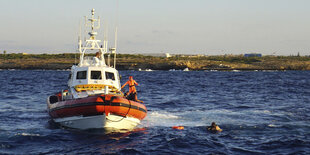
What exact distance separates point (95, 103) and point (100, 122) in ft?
3.58

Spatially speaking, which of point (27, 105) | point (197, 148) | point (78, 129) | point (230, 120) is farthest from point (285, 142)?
point (27, 105)

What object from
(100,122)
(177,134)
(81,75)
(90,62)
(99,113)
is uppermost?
(90,62)

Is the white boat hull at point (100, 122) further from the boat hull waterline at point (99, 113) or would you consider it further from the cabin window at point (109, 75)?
the cabin window at point (109, 75)

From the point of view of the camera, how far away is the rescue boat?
16.9m

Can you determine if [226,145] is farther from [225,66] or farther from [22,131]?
[225,66]

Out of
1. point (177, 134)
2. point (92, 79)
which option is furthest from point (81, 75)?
point (177, 134)

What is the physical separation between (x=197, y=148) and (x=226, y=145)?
4.45ft

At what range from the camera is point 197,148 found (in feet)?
49.8

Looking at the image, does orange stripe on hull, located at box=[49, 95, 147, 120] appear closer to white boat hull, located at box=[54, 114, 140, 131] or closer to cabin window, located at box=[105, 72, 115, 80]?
white boat hull, located at box=[54, 114, 140, 131]

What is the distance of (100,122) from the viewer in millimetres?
17219

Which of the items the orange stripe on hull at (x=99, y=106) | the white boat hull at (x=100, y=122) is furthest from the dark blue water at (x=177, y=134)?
the orange stripe on hull at (x=99, y=106)

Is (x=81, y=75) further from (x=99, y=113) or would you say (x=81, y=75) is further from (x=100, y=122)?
(x=99, y=113)

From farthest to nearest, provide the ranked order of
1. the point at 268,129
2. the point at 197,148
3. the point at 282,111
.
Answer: the point at 282,111 → the point at 268,129 → the point at 197,148

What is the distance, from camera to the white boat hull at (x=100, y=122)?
1719 centimetres
